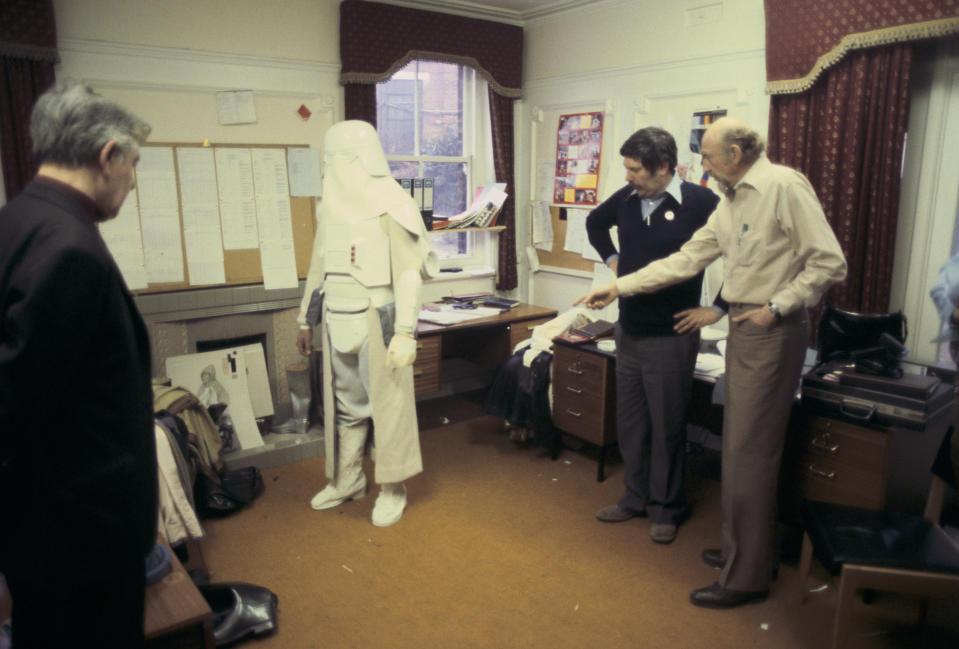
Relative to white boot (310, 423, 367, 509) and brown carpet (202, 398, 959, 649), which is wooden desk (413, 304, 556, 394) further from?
white boot (310, 423, 367, 509)

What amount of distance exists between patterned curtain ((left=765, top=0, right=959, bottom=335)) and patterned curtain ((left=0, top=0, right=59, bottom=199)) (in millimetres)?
3229

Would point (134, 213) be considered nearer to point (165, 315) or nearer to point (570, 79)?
point (165, 315)

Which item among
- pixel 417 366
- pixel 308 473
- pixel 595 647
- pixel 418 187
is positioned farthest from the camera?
pixel 418 187

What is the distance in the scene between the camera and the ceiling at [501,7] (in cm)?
414

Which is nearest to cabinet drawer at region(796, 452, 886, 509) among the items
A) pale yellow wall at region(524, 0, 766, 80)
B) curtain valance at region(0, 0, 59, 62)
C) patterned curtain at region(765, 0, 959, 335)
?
patterned curtain at region(765, 0, 959, 335)

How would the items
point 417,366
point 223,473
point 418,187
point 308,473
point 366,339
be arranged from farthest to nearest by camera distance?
point 418,187 < point 417,366 < point 308,473 < point 223,473 < point 366,339

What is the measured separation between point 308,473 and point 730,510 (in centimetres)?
208

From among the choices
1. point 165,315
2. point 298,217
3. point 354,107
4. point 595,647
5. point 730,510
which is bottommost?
point 595,647

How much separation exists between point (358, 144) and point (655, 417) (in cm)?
160

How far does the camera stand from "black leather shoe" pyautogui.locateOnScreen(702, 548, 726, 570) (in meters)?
2.60

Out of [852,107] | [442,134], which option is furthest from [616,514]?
[442,134]

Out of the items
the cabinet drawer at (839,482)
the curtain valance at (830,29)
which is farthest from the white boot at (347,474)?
the curtain valance at (830,29)

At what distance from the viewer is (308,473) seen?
3.49m

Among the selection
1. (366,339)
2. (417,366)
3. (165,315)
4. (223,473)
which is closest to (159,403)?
(223,473)
